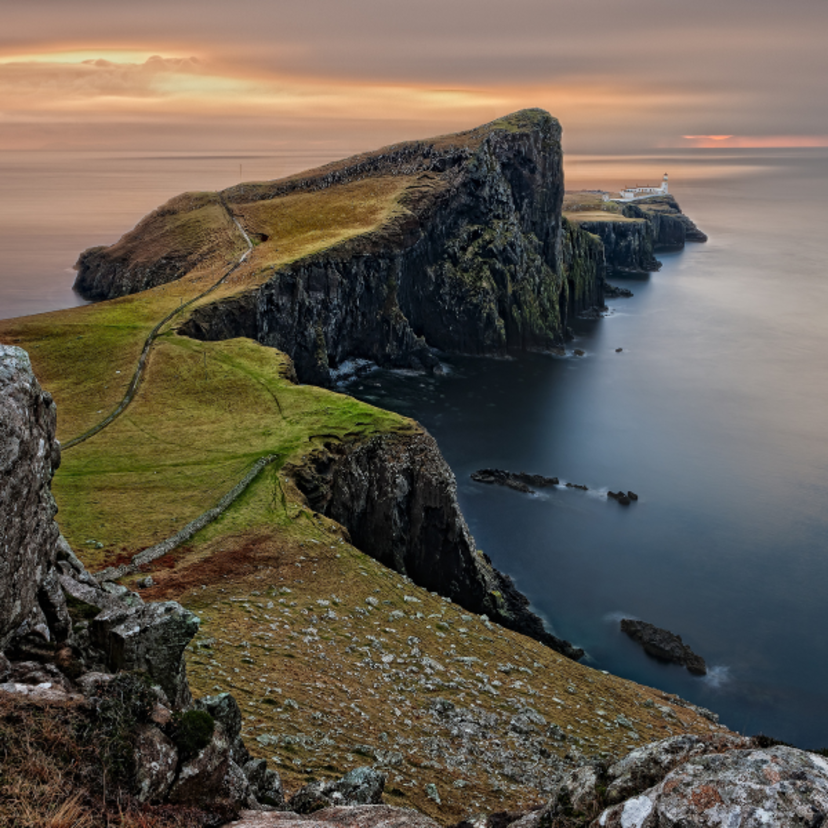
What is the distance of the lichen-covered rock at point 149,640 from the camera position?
21125mm

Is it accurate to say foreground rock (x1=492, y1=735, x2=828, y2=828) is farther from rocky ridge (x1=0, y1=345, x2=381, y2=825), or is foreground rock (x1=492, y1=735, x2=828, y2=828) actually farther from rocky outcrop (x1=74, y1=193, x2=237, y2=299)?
rocky outcrop (x1=74, y1=193, x2=237, y2=299)

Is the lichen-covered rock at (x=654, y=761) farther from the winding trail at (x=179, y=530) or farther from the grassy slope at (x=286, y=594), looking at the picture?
the winding trail at (x=179, y=530)

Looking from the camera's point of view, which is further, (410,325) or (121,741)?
(410,325)

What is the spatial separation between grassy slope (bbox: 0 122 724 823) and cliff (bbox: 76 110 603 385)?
171 feet

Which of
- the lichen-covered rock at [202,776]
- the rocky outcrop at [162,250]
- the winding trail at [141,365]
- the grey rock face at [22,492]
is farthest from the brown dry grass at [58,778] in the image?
the rocky outcrop at [162,250]

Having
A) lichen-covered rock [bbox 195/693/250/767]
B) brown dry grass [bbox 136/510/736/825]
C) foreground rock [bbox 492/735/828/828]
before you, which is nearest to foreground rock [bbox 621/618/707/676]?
brown dry grass [bbox 136/510/736/825]

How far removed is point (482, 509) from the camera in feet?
307

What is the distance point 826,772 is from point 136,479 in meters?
51.7

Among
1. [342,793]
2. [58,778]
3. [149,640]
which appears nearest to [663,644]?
[342,793]

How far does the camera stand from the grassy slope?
3094 centimetres

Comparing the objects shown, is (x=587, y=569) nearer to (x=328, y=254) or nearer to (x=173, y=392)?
(x=173, y=392)

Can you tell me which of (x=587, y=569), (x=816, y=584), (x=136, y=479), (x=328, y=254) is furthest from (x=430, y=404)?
(x=136, y=479)

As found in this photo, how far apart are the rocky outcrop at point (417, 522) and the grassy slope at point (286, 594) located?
2838 mm

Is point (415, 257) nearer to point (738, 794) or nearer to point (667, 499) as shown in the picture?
point (667, 499)
